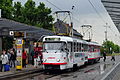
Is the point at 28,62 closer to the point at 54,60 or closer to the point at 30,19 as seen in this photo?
the point at 54,60

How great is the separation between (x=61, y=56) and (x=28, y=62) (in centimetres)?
1054

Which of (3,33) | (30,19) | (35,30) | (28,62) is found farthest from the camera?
(30,19)

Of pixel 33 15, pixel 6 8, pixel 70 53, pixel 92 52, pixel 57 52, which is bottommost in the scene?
pixel 92 52

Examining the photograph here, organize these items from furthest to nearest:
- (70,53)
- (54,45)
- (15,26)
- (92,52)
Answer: (92,52), (15,26), (70,53), (54,45)

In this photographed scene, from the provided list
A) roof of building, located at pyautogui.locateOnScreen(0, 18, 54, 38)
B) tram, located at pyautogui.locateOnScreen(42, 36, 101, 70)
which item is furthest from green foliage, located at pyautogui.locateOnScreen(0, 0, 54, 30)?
tram, located at pyautogui.locateOnScreen(42, 36, 101, 70)

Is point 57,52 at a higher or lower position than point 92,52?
higher

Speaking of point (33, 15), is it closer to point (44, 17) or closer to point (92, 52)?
point (44, 17)

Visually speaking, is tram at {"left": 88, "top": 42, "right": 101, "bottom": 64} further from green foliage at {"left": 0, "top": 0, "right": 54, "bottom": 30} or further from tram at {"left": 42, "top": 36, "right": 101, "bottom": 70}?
green foliage at {"left": 0, "top": 0, "right": 54, "bottom": 30}

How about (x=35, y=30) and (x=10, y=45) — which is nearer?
(x=35, y=30)

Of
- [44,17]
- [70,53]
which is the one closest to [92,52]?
[70,53]

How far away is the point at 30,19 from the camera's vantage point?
66.2 metres

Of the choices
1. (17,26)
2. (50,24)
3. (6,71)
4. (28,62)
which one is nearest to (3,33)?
(17,26)

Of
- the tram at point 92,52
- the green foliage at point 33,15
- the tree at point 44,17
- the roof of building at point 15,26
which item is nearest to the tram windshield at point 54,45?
the roof of building at point 15,26

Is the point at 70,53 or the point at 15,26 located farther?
the point at 15,26
